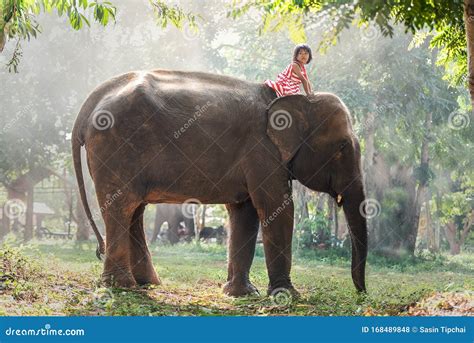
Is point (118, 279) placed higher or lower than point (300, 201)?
lower

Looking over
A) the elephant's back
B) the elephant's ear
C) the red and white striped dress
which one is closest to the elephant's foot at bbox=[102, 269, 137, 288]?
the elephant's back

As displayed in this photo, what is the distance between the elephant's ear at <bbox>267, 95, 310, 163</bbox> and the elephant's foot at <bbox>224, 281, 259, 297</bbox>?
1293 millimetres

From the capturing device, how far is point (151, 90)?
6.75 metres

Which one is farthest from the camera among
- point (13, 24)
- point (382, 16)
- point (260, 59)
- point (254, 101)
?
point (260, 59)

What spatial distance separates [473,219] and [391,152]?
999 cm

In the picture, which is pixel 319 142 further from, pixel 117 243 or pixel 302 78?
pixel 117 243

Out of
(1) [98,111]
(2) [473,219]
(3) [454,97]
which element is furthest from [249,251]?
(2) [473,219]

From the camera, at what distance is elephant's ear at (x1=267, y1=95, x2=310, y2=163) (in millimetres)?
6789

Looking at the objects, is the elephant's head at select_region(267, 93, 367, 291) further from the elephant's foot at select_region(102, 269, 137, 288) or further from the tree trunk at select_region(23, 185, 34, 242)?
the tree trunk at select_region(23, 185, 34, 242)

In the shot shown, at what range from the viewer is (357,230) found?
21.6 ft

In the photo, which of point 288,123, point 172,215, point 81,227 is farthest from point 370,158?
point 81,227

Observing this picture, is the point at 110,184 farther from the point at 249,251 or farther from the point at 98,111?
the point at 249,251

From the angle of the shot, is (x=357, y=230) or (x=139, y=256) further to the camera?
(x=139, y=256)

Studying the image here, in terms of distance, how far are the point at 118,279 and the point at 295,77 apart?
8.35 feet
